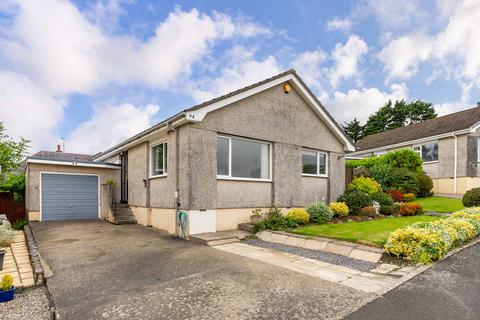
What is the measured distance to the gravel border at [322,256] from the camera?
634cm

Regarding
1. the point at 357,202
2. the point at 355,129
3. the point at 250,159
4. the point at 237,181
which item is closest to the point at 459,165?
the point at 357,202

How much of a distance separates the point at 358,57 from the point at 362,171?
7.07 meters

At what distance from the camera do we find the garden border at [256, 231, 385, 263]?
271 inches

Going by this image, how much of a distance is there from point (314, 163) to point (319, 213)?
3401 mm

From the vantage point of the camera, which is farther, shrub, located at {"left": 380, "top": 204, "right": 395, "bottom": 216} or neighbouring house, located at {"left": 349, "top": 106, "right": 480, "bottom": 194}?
neighbouring house, located at {"left": 349, "top": 106, "right": 480, "bottom": 194}

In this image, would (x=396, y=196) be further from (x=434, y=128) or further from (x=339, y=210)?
(x=434, y=128)

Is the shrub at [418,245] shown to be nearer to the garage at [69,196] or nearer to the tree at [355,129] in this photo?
the garage at [69,196]

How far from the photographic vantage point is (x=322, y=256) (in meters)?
7.11

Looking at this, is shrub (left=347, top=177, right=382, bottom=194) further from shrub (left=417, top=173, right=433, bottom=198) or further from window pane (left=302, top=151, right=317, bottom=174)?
shrub (left=417, top=173, right=433, bottom=198)

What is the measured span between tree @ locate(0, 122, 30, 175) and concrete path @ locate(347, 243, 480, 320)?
882 inches

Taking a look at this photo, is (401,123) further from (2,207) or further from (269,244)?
(2,207)

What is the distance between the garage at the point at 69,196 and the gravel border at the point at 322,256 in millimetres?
10549

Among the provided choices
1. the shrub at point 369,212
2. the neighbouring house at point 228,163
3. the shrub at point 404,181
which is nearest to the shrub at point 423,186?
the shrub at point 404,181

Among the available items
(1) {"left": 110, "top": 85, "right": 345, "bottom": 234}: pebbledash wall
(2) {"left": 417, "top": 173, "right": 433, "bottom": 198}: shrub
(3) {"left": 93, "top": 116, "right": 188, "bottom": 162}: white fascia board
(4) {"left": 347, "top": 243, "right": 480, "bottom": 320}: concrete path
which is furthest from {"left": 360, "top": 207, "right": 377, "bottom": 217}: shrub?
(2) {"left": 417, "top": 173, "right": 433, "bottom": 198}: shrub
